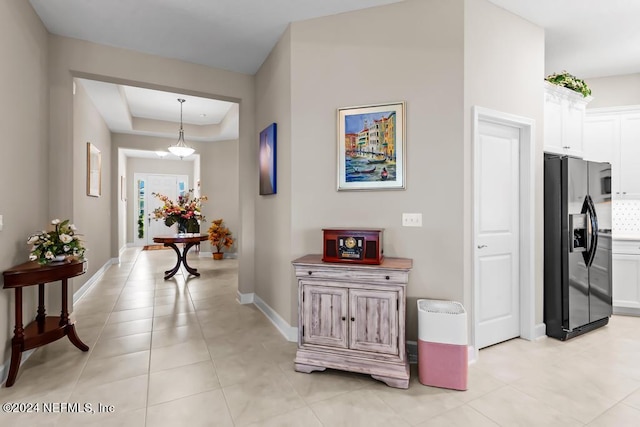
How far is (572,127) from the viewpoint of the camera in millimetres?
3480

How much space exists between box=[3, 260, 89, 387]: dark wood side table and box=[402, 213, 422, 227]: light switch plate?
2799mm

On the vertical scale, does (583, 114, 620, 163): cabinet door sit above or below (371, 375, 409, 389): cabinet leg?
above

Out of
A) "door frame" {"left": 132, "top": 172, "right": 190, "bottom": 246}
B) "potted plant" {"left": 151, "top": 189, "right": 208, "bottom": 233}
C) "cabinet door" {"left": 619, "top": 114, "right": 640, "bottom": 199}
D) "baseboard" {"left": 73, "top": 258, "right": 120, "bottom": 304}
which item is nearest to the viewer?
"cabinet door" {"left": 619, "top": 114, "right": 640, "bottom": 199}

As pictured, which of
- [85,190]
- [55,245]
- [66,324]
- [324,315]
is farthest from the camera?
[85,190]

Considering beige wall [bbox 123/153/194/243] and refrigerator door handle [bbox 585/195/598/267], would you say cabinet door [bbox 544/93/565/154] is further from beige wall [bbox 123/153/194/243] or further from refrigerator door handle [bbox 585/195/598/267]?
beige wall [bbox 123/153/194/243]

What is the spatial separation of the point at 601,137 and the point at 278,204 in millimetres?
4180

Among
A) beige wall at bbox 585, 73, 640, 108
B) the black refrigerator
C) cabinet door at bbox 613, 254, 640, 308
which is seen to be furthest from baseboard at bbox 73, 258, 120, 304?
beige wall at bbox 585, 73, 640, 108

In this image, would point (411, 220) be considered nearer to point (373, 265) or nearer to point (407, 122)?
point (373, 265)

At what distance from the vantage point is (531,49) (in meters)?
3.07

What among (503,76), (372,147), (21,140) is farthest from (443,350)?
(21,140)

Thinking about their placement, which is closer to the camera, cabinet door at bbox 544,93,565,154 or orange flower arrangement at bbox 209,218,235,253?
cabinet door at bbox 544,93,565,154

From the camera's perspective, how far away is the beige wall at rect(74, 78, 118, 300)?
4.39 metres

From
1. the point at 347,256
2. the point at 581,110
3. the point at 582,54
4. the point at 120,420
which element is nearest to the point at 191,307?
the point at 120,420

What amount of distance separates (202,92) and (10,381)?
324cm
